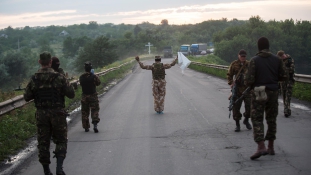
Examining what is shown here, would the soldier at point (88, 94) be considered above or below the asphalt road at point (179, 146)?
above

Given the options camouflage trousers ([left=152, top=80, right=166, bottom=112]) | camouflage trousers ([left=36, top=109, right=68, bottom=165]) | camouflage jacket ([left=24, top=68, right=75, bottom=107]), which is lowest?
camouflage trousers ([left=152, top=80, right=166, bottom=112])

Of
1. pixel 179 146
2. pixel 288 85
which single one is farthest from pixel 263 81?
pixel 288 85

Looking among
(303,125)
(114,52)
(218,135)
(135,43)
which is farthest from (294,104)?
(135,43)

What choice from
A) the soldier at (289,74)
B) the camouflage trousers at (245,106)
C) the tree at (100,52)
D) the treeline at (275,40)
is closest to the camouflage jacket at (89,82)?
the camouflage trousers at (245,106)

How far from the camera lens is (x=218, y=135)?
909 cm

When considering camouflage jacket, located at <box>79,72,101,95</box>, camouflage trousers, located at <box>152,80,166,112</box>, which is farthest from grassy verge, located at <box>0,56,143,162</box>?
camouflage trousers, located at <box>152,80,166,112</box>

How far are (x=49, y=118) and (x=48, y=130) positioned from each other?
0.71 ft

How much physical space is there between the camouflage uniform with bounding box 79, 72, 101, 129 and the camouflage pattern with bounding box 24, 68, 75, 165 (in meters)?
3.98

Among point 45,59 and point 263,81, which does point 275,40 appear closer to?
point 263,81

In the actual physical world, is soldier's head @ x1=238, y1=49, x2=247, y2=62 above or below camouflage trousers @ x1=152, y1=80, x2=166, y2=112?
above

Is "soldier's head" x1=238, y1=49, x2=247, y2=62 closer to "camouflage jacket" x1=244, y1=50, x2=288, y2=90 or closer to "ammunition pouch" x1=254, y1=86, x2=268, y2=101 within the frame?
"camouflage jacket" x1=244, y1=50, x2=288, y2=90

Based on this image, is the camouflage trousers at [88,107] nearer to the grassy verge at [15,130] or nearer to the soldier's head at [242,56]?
the grassy verge at [15,130]

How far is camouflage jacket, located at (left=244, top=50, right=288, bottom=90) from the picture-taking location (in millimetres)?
6938

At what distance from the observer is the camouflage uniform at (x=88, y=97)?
10516 mm
